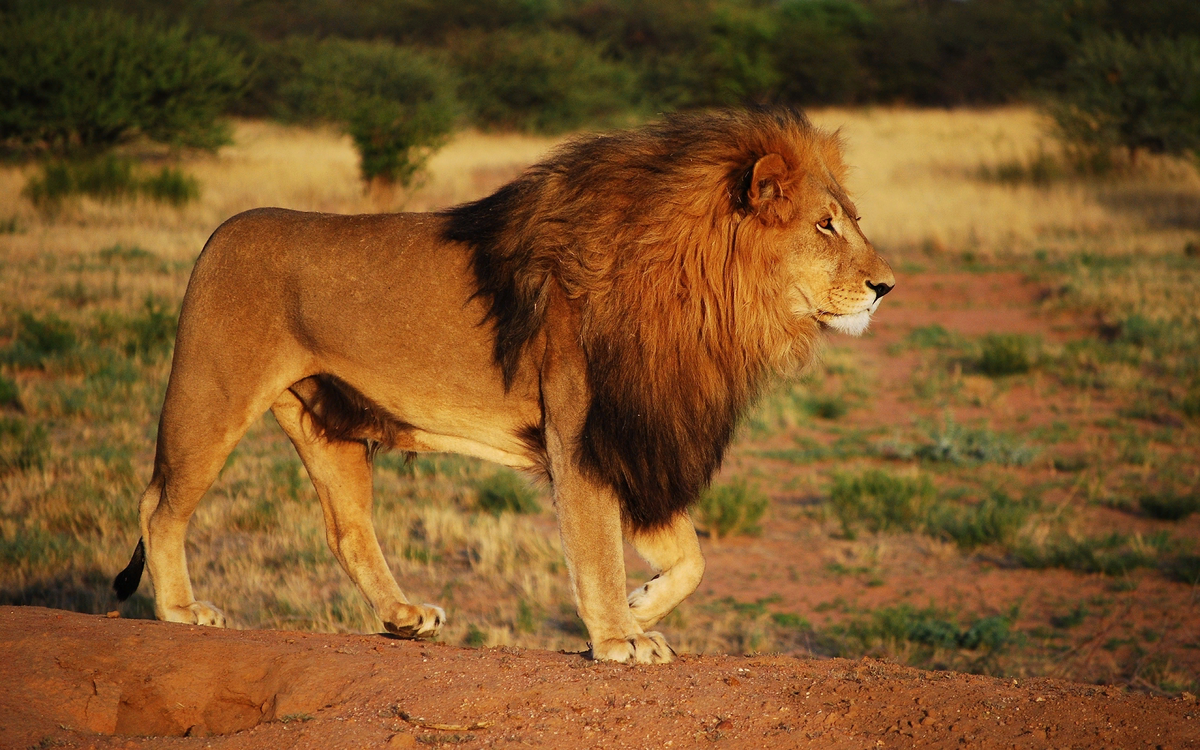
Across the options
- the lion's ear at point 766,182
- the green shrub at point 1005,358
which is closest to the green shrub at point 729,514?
the lion's ear at point 766,182

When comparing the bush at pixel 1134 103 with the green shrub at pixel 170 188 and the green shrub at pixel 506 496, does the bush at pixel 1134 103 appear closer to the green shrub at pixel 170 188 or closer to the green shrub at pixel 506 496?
the green shrub at pixel 170 188

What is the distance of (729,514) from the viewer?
7.92 m

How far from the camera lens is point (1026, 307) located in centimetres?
1497

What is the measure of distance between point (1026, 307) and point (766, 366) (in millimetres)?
11905

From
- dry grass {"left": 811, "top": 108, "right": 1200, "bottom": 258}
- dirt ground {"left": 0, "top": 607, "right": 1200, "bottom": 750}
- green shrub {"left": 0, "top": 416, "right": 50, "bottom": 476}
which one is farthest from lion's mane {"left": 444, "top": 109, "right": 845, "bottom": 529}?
dry grass {"left": 811, "top": 108, "right": 1200, "bottom": 258}

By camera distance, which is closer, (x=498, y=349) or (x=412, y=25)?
(x=498, y=349)

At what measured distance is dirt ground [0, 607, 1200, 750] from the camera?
309cm

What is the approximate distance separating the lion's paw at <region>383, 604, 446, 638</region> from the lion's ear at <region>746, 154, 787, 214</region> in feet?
6.69

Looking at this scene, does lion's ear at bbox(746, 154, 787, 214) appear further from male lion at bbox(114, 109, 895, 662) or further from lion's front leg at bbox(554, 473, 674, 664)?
lion's front leg at bbox(554, 473, 674, 664)

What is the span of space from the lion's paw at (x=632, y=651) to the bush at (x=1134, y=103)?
2267 centimetres

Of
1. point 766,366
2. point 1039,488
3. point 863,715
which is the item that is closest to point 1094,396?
point 1039,488

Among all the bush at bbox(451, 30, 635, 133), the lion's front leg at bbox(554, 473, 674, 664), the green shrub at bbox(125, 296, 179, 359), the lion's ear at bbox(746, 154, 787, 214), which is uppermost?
the lion's ear at bbox(746, 154, 787, 214)

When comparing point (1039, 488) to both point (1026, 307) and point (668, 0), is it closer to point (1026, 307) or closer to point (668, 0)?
point (1026, 307)

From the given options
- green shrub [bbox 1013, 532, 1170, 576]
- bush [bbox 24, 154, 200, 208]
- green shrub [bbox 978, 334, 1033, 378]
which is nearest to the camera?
green shrub [bbox 1013, 532, 1170, 576]
